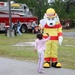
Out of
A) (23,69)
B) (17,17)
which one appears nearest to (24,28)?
(17,17)

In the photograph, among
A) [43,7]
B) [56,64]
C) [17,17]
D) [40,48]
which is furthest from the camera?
[43,7]

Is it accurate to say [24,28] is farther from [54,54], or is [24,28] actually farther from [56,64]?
[56,64]

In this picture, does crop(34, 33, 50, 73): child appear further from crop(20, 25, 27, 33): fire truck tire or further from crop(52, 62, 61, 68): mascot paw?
crop(20, 25, 27, 33): fire truck tire

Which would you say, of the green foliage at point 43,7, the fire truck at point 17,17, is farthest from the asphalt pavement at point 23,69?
the green foliage at point 43,7

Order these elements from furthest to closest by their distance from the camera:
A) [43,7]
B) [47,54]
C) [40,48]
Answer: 1. [43,7]
2. [47,54]
3. [40,48]

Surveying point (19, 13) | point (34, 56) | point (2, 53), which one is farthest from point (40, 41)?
→ point (19, 13)

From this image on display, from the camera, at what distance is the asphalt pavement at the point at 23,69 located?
8.62 m

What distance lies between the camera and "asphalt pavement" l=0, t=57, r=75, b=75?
8625 millimetres

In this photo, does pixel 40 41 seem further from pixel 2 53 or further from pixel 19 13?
pixel 19 13

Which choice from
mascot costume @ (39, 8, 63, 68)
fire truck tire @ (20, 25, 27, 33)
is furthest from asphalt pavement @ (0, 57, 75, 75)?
fire truck tire @ (20, 25, 27, 33)

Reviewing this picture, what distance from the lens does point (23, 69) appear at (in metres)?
9.22

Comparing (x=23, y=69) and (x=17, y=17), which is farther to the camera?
(x=17, y=17)

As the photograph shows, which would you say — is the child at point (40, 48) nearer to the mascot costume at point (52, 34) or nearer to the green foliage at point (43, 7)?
the mascot costume at point (52, 34)

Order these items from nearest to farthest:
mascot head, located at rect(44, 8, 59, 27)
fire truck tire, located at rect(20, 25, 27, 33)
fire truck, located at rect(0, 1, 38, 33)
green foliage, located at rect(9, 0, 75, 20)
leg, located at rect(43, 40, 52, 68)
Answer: leg, located at rect(43, 40, 52, 68)
mascot head, located at rect(44, 8, 59, 27)
fire truck, located at rect(0, 1, 38, 33)
fire truck tire, located at rect(20, 25, 27, 33)
green foliage, located at rect(9, 0, 75, 20)
